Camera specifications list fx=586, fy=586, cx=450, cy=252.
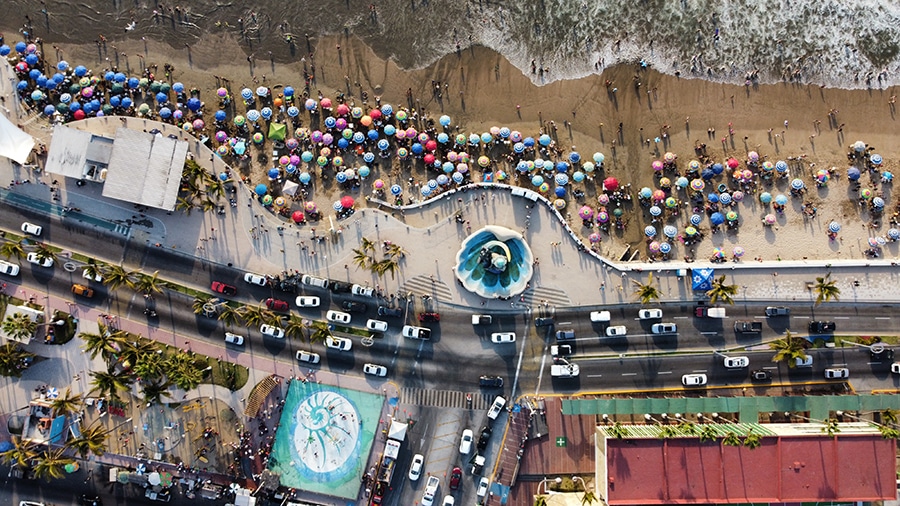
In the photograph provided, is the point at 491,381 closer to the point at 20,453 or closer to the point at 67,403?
the point at 67,403

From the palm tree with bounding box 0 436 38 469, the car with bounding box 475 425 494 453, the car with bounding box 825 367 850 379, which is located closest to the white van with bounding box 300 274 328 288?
the car with bounding box 475 425 494 453

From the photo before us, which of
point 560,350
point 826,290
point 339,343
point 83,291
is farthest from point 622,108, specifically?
point 83,291

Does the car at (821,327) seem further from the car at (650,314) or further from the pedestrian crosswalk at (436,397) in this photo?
the pedestrian crosswalk at (436,397)

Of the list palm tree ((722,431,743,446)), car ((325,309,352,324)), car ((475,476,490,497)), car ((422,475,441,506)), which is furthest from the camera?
car ((325,309,352,324))

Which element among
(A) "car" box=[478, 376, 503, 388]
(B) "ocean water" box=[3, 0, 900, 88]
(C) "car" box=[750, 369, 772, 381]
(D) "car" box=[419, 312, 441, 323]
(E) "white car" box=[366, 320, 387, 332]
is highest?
(B) "ocean water" box=[3, 0, 900, 88]

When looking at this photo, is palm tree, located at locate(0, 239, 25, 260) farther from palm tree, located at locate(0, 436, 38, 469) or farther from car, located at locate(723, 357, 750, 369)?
car, located at locate(723, 357, 750, 369)

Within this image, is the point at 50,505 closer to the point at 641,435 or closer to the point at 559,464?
the point at 559,464
